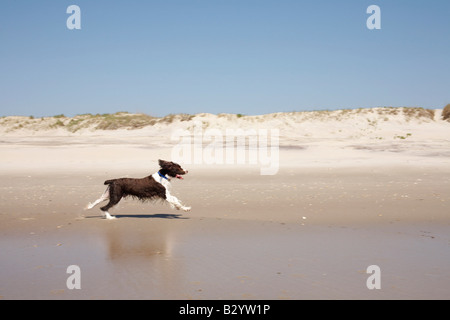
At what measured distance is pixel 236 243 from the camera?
693 centimetres

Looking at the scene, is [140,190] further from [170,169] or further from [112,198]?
[170,169]

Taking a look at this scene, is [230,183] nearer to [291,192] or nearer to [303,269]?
[291,192]

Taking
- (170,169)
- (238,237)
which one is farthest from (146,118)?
(238,237)

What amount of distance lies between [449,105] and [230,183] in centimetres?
2859

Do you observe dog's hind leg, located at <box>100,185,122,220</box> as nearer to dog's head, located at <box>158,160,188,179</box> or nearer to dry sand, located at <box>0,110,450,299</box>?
dry sand, located at <box>0,110,450,299</box>

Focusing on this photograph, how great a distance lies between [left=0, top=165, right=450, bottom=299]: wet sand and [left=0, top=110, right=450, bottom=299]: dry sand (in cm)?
2

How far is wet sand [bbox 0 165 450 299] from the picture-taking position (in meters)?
4.89

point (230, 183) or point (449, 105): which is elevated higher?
point (449, 105)

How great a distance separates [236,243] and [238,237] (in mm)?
432

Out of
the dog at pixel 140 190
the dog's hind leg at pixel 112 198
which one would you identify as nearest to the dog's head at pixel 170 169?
the dog at pixel 140 190

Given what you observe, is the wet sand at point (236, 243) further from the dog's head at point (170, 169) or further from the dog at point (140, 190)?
the dog's head at point (170, 169)
